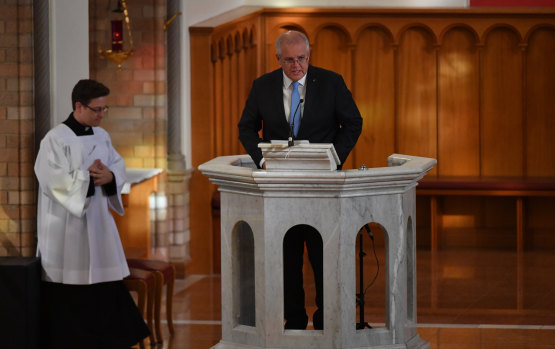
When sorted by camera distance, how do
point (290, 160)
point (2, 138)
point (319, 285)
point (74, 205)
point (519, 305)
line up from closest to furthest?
1. point (290, 160)
2. point (319, 285)
3. point (74, 205)
4. point (2, 138)
5. point (519, 305)

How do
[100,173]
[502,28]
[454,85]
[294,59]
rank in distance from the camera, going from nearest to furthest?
[294,59]
[100,173]
[502,28]
[454,85]

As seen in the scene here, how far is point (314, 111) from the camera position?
4195 millimetres

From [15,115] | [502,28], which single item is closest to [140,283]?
[15,115]

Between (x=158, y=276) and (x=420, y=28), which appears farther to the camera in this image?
(x=420, y=28)

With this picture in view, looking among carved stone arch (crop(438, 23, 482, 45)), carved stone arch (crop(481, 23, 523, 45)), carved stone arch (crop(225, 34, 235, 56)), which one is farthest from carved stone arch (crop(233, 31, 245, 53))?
carved stone arch (crop(481, 23, 523, 45))

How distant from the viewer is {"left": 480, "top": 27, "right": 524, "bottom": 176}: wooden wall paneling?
33.9 feet

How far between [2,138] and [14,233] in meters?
0.55

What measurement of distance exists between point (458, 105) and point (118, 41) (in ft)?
13.4

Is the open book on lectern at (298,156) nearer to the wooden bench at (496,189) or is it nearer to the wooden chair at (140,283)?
the wooden chair at (140,283)

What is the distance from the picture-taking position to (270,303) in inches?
150

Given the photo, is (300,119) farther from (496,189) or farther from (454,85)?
(454,85)

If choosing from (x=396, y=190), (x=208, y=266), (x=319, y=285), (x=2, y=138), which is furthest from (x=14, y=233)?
(x=208, y=266)

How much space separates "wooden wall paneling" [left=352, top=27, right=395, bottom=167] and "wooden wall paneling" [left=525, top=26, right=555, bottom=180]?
1424 millimetres

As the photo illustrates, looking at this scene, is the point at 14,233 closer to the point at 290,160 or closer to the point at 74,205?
the point at 74,205
